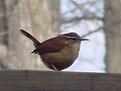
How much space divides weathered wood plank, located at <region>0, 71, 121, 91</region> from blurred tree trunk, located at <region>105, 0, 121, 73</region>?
10324 millimetres

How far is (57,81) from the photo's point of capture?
6.80 feet

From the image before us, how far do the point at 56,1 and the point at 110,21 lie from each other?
14.3 feet

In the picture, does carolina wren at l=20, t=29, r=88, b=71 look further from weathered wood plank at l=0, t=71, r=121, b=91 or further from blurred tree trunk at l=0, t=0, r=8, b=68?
blurred tree trunk at l=0, t=0, r=8, b=68

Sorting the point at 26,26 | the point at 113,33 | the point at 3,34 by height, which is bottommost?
the point at 113,33

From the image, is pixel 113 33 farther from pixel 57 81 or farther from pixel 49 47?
pixel 57 81

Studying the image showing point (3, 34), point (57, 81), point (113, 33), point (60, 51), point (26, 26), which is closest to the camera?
point (57, 81)

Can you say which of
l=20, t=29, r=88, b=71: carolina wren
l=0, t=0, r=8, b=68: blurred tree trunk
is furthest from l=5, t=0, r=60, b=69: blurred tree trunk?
l=20, t=29, r=88, b=71: carolina wren

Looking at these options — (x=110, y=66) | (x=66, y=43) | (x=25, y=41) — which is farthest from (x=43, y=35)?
(x=110, y=66)

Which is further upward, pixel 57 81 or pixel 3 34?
pixel 57 81

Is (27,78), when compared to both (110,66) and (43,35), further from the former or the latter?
(110,66)

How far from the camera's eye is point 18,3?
301 inches

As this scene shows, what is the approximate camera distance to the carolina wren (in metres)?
2.82

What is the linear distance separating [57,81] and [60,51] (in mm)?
920

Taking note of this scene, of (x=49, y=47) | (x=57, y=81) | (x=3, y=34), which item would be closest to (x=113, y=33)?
(x=3, y=34)
